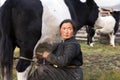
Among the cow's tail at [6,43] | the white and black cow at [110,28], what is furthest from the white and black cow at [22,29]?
the white and black cow at [110,28]

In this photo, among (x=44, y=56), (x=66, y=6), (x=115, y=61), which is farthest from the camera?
(x=115, y=61)

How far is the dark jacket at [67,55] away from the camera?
13.2ft

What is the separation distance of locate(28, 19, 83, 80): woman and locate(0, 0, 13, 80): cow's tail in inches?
26.5

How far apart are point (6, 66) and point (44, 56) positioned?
837mm

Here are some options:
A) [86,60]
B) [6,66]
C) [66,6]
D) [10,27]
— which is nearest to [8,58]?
[6,66]

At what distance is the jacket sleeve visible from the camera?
4027mm

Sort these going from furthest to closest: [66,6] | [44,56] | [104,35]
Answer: [104,35] < [66,6] < [44,56]

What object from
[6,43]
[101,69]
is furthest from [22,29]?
[101,69]

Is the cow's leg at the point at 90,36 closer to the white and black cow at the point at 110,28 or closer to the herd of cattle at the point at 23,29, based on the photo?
the white and black cow at the point at 110,28

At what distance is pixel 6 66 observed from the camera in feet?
15.8

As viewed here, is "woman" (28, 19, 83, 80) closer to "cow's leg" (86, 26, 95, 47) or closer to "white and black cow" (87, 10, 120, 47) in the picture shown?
"cow's leg" (86, 26, 95, 47)

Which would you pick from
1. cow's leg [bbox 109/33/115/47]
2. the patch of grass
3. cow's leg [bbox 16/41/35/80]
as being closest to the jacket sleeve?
cow's leg [bbox 16/41/35/80]

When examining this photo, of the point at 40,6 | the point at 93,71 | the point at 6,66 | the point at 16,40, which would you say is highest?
the point at 40,6

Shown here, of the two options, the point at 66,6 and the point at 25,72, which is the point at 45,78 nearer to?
the point at 25,72
